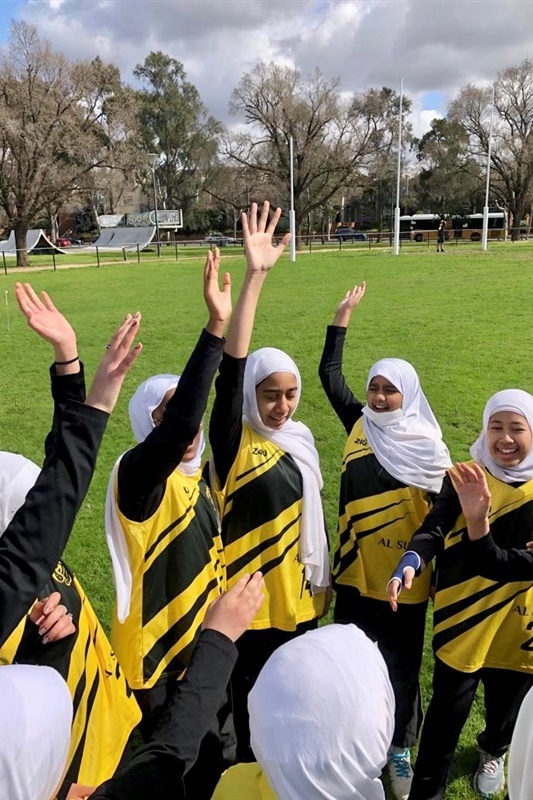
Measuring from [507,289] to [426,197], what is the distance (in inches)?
1912

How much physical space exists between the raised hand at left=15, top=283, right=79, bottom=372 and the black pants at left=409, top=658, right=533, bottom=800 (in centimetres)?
206

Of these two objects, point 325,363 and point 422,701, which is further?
point 325,363

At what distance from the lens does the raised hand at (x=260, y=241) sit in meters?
3.01

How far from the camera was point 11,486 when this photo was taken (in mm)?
2141

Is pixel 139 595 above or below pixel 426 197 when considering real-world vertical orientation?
below

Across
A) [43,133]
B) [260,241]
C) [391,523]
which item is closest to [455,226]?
[43,133]

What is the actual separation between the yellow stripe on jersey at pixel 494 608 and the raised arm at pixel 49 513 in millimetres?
1660

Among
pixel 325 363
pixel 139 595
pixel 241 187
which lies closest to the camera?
pixel 139 595

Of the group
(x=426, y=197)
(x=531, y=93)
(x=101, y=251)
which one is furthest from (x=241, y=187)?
Answer: (x=531, y=93)

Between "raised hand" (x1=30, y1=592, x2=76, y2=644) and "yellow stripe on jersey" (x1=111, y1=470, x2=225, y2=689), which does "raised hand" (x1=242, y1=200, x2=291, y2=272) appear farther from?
"raised hand" (x1=30, y1=592, x2=76, y2=644)

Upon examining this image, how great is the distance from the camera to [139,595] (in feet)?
8.04

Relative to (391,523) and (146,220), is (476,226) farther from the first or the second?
(391,523)

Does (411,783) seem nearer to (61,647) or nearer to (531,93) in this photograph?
(61,647)

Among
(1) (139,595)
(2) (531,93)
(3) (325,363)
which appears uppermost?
(2) (531,93)
